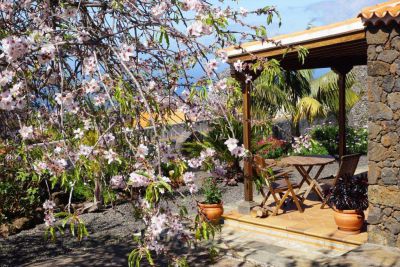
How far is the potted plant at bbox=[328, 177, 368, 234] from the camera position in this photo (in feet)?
22.4

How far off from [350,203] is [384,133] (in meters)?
1.29

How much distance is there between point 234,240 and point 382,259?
95.3 inches

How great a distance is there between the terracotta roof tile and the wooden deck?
2.81 m

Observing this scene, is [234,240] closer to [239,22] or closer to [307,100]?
[239,22]

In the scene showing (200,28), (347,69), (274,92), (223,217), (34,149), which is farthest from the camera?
(274,92)

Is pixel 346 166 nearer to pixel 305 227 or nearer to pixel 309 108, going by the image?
pixel 305 227

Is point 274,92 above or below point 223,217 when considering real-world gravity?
above

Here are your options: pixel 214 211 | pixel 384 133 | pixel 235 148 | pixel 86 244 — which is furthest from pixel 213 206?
pixel 235 148

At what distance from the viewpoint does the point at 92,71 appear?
3357 mm

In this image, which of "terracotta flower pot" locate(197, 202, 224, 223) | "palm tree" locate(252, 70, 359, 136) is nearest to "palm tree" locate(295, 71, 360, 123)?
"palm tree" locate(252, 70, 359, 136)

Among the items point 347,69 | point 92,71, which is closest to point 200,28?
point 92,71

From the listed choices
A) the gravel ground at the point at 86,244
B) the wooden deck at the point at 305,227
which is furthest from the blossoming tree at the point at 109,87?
the wooden deck at the point at 305,227

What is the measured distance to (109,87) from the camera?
3.37 m

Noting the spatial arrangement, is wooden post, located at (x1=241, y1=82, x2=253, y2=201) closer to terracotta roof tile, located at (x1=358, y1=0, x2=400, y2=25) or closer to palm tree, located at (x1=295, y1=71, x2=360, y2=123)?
terracotta roof tile, located at (x1=358, y1=0, x2=400, y2=25)
